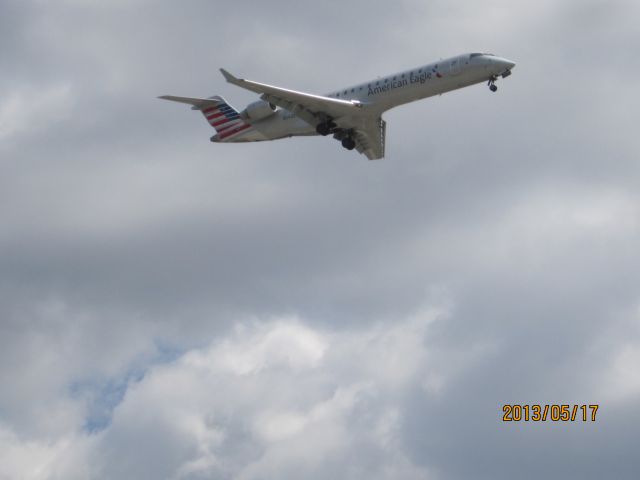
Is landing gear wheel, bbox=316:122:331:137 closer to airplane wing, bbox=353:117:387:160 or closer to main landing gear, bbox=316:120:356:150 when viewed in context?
main landing gear, bbox=316:120:356:150

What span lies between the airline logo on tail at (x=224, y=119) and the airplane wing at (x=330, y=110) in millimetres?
4692

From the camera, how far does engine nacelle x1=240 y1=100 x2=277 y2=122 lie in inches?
1989

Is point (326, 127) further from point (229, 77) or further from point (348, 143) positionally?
point (229, 77)

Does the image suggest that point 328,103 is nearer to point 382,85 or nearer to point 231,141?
point 382,85

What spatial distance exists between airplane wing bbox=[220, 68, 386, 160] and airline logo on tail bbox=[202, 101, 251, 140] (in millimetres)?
4692

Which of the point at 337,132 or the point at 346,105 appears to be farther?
the point at 337,132

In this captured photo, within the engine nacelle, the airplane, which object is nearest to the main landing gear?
the airplane

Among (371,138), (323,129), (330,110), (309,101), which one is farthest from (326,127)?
(371,138)

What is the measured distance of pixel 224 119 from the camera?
5441 centimetres

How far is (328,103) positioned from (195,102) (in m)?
7.38

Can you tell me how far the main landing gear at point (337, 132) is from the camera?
163 ft

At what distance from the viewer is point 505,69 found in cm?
4612

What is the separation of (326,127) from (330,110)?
1.04 meters

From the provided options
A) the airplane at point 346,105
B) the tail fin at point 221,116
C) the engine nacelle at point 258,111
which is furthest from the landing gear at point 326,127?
the tail fin at point 221,116
